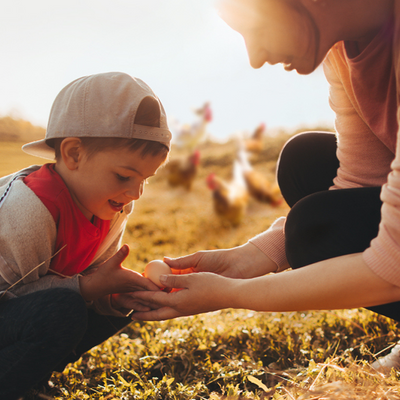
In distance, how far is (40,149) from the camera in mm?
1586

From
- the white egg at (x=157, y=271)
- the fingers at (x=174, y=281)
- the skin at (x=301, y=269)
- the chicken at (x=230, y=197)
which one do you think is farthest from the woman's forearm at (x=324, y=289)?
the chicken at (x=230, y=197)

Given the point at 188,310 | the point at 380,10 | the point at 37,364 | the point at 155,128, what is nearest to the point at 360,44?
the point at 380,10

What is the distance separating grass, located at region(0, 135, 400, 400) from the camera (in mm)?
1257

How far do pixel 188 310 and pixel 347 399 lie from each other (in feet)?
1.74

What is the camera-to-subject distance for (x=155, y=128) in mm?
1473

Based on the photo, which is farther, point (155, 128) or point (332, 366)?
point (155, 128)

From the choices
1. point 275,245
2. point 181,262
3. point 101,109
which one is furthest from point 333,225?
point 101,109

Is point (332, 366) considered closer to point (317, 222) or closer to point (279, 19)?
point (317, 222)

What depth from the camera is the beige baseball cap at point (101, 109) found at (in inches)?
54.9

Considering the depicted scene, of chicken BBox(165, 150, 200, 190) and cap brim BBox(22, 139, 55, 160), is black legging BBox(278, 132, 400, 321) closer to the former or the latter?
cap brim BBox(22, 139, 55, 160)

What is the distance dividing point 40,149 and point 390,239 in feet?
→ 4.41

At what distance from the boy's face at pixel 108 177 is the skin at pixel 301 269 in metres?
0.38

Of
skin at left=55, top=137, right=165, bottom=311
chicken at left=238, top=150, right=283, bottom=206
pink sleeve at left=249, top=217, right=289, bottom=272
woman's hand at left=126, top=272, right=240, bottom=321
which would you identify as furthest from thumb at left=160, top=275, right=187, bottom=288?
chicken at left=238, top=150, right=283, bottom=206

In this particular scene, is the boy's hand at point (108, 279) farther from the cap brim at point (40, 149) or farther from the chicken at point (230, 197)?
the chicken at point (230, 197)
